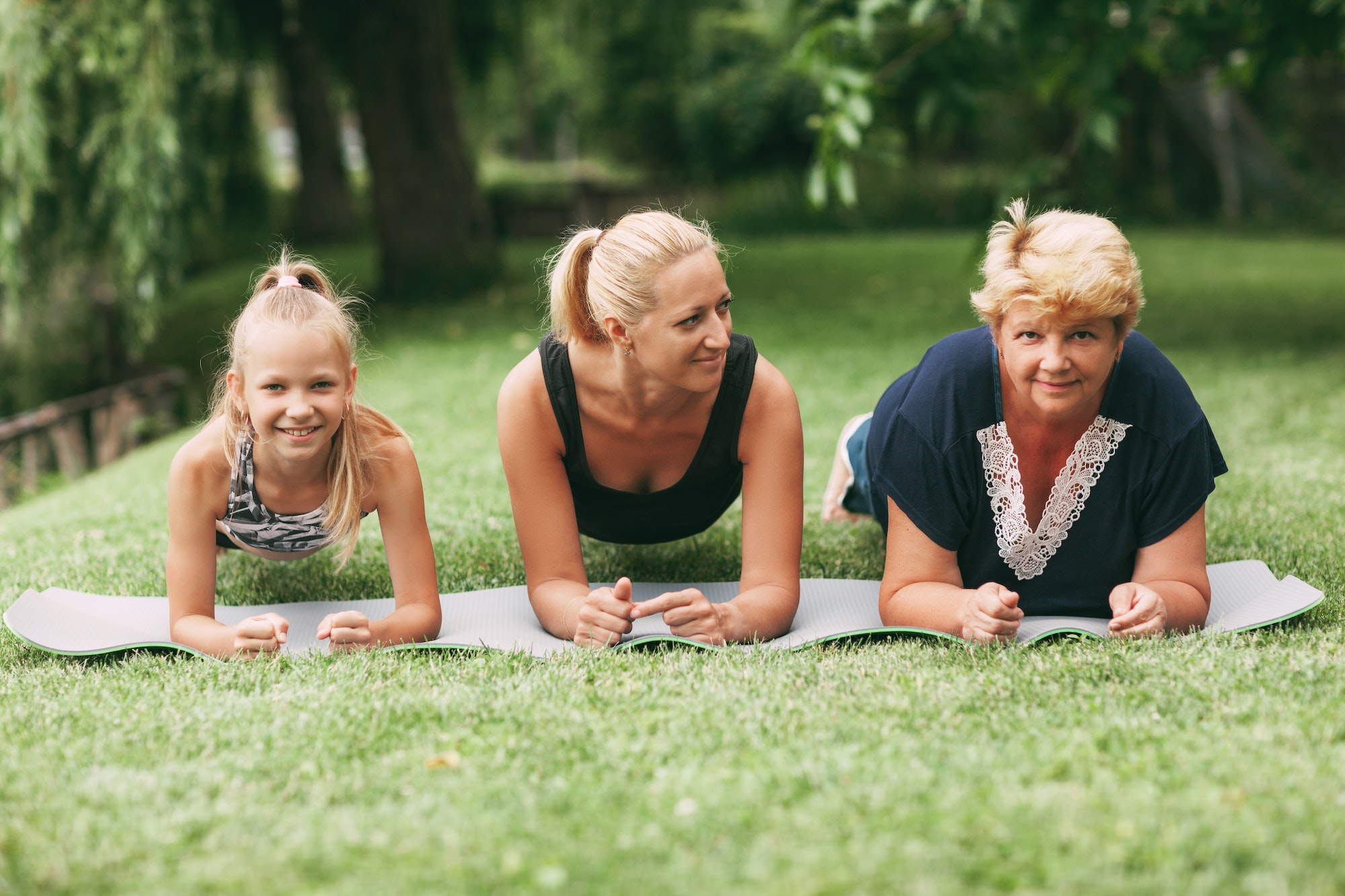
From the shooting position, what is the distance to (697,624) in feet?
9.06

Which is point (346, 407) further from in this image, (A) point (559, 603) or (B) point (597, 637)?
(B) point (597, 637)

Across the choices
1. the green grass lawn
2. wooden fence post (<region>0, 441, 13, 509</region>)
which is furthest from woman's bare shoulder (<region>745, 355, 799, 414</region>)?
wooden fence post (<region>0, 441, 13, 509</region>)

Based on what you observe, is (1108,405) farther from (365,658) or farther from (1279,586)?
(365,658)

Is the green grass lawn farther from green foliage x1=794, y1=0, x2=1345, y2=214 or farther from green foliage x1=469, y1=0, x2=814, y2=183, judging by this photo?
green foliage x1=469, y1=0, x2=814, y2=183

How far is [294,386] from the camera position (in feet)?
9.23

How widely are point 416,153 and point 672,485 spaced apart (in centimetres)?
817

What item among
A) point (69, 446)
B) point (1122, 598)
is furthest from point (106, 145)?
point (1122, 598)

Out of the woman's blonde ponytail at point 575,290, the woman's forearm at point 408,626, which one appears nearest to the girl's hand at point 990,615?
the woman's blonde ponytail at point 575,290

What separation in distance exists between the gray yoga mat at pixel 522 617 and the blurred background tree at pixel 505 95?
3533 millimetres

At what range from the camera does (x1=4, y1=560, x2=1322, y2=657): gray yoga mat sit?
2.86m

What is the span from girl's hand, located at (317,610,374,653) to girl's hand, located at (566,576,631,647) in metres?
0.52

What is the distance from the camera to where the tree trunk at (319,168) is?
15.7 metres

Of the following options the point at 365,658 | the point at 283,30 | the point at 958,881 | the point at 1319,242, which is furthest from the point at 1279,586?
the point at 1319,242

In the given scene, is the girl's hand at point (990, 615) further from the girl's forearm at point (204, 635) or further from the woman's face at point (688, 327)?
the girl's forearm at point (204, 635)
